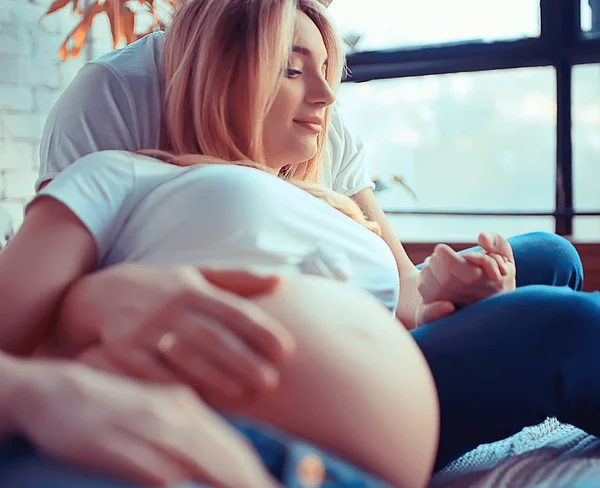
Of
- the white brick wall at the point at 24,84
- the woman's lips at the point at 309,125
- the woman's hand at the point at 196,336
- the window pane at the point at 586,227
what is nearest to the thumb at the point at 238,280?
the woman's hand at the point at 196,336

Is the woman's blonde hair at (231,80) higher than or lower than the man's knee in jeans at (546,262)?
higher

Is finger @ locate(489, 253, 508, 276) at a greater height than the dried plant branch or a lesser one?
lesser

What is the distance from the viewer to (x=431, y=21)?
287cm

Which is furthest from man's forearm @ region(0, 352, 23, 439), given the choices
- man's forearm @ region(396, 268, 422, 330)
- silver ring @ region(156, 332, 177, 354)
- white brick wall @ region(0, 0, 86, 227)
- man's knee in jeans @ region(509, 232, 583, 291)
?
white brick wall @ region(0, 0, 86, 227)

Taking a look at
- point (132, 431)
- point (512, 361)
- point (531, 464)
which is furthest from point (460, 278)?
point (132, 431)

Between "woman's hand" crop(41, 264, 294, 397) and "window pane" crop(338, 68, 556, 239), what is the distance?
7.08 ft

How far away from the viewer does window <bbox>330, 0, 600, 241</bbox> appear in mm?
2664

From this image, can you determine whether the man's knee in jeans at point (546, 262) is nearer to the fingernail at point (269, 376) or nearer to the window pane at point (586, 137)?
the fingernail at point (269, 376)

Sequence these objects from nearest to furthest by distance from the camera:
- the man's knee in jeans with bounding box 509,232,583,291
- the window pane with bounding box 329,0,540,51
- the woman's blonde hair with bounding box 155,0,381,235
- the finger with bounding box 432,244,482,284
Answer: the finger with bounding box 432,244,482,284 → the woman's blonde hair with bounding box 155,0,381,235 → the man's knee in jeans with bounding box 509,232,583,291 → the window pane with bounding box 329,0,540,51

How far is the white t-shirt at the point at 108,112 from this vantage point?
4.21 feet

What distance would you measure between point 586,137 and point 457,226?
21.5 inches

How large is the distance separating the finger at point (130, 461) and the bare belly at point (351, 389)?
11 centimetres

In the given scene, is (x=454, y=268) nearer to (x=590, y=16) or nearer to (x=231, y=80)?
(x=231, y=80)

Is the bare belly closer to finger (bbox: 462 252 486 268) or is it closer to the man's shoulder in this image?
finger (bbox: 462 252 486 268)
